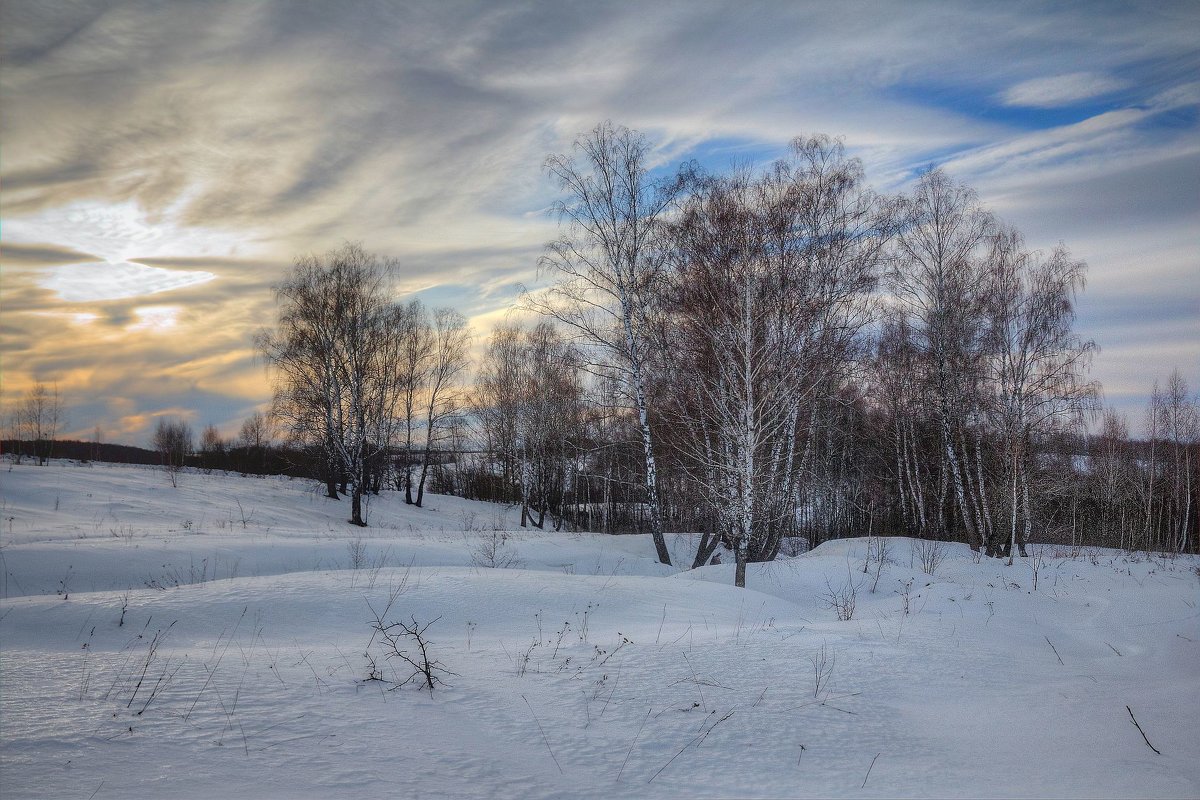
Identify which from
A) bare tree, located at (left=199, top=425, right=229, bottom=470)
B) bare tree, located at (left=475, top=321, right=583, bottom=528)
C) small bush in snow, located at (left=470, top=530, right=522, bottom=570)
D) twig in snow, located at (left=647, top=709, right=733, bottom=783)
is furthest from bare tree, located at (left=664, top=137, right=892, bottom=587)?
bare tree, located at (left=199, top=425, right=229, bottom=470)

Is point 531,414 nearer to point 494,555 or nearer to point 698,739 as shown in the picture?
point 494,555

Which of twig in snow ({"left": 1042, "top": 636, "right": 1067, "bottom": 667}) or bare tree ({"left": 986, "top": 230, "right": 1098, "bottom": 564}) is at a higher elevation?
bare tree ({"left": 986, "top": 230, "right": 1098, "bottom": 564})

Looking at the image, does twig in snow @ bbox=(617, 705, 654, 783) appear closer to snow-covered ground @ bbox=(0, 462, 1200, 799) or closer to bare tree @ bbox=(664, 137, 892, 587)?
snow-covered ground @ bbox=(0, 462, 1200, 799)

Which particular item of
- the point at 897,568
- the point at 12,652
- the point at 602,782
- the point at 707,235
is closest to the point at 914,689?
the point at 602,782

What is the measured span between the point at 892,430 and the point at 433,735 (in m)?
29.3

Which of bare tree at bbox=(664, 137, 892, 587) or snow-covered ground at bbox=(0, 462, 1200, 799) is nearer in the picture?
snow-covered ground at bbox=(0, 462, 1200, 799)

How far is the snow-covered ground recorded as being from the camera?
3285mm

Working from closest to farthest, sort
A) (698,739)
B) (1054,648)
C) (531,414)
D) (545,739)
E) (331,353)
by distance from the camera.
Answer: (545,739), (698,739), (1054,648), (331,353), (531,414)

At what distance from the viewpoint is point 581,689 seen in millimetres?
4582

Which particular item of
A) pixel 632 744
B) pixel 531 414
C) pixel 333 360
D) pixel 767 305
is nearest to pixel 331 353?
pixel 333 360

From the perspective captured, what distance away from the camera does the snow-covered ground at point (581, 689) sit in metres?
3.29

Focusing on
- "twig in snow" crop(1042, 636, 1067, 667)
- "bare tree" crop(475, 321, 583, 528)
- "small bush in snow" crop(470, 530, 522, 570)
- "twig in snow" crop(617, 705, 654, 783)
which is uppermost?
"bare tree" crop(475, 321, 583, 528)

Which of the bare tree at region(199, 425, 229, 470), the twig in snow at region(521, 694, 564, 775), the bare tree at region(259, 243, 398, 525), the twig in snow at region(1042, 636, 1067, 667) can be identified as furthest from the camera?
the bare tree at region(199, 425, 229, 470)

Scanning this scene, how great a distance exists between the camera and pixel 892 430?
29219mm
